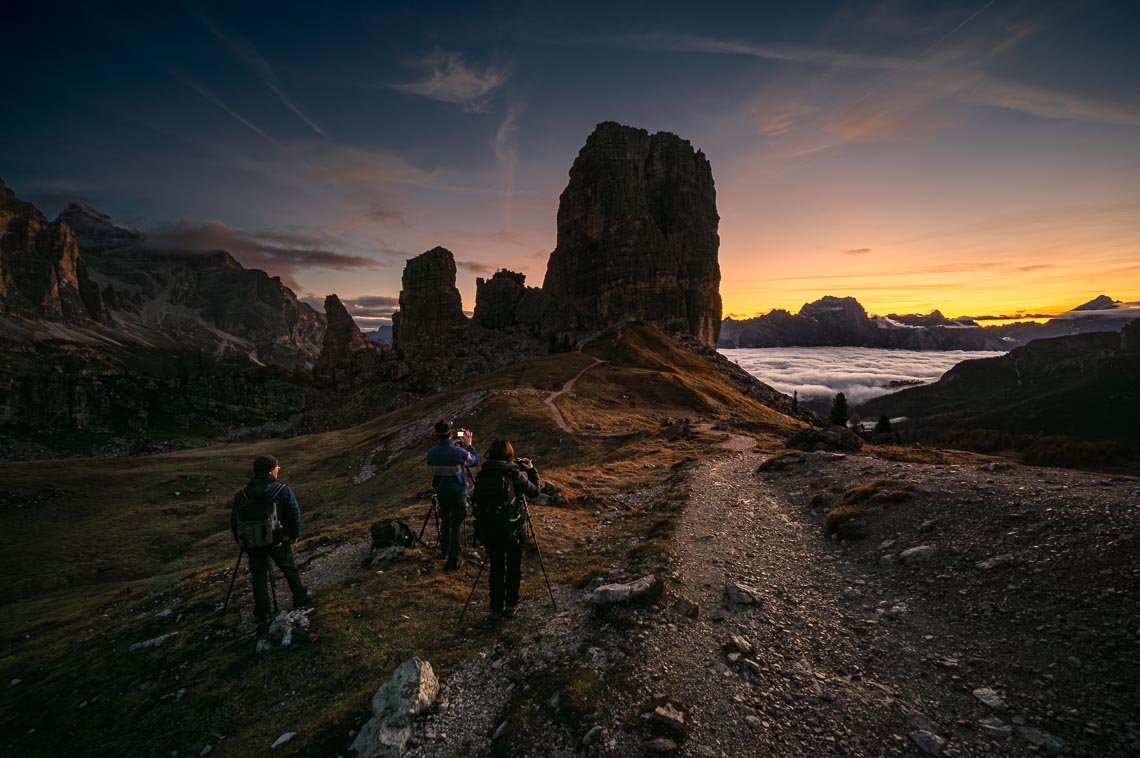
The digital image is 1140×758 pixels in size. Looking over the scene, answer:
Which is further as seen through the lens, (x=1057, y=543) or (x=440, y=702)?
(x=1057, y=543)

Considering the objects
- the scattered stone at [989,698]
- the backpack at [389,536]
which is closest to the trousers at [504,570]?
the backpack at [389,536]

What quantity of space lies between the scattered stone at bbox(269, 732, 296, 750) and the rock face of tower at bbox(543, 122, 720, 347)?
12806cm

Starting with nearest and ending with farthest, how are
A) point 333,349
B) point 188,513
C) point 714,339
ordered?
point 188,513
point 714,339
point 333,349

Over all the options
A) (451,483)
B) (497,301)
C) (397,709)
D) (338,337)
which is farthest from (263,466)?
(338,337)

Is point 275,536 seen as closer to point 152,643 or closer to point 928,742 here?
point 152,643

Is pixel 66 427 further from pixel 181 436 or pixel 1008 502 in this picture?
pixel 1008 502

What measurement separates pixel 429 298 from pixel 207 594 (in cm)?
14704

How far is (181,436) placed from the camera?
11531 centimetres

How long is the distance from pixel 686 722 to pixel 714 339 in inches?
6883

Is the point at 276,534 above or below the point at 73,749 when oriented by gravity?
above

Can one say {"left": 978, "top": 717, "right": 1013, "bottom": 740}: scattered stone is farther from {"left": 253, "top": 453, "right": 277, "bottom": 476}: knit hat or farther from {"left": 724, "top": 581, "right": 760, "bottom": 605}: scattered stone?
{"left": 253, "top": 453, "right": 277, "bottom": 476}: knit hat

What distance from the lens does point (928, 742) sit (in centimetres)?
680

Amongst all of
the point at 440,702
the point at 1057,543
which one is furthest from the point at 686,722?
the point at 1057,543

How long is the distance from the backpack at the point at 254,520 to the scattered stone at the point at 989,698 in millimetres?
15825
